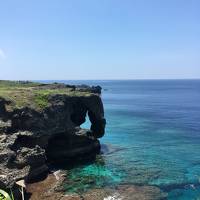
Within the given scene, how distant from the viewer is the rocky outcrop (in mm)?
43469

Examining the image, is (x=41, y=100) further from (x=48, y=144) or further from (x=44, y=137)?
(x=44, y=137)

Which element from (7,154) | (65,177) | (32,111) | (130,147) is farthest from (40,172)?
(130,147)

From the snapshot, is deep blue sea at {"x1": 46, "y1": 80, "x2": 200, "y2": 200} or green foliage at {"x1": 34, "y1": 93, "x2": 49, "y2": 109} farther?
green foliage at {"x1": 34, "y1": 93, "x2": 49, "y2": 109}

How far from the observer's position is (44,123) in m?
54.3

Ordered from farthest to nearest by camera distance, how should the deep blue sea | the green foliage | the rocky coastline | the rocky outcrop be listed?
1. the green foliage
2. the deep blue sea
3. the rocky outcrop
4. the rocky coastline

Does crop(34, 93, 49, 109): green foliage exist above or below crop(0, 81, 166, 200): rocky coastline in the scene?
above

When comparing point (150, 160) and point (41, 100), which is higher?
point (41, 100)

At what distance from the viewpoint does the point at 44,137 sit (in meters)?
53.3

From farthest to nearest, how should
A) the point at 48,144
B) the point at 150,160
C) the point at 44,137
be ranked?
the point at 48,144, the point at 150,160, the point at 44,137

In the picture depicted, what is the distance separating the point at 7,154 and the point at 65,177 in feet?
29.9

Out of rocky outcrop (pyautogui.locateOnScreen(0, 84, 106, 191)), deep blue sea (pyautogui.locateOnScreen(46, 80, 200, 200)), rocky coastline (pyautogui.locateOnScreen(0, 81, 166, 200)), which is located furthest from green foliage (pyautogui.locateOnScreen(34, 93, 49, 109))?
deep blue sea (pyautogui.locateOnScreen(46, 80, 200, 200))

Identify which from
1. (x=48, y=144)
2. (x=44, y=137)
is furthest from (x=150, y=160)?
(x=44, y=137)

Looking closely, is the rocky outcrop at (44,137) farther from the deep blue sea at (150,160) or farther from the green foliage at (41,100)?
the deep blue sea at (150,160)

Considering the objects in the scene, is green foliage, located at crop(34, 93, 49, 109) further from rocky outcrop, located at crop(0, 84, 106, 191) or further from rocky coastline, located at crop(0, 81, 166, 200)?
rocky outcrop, located at crop(0, 84, 106, 191)
